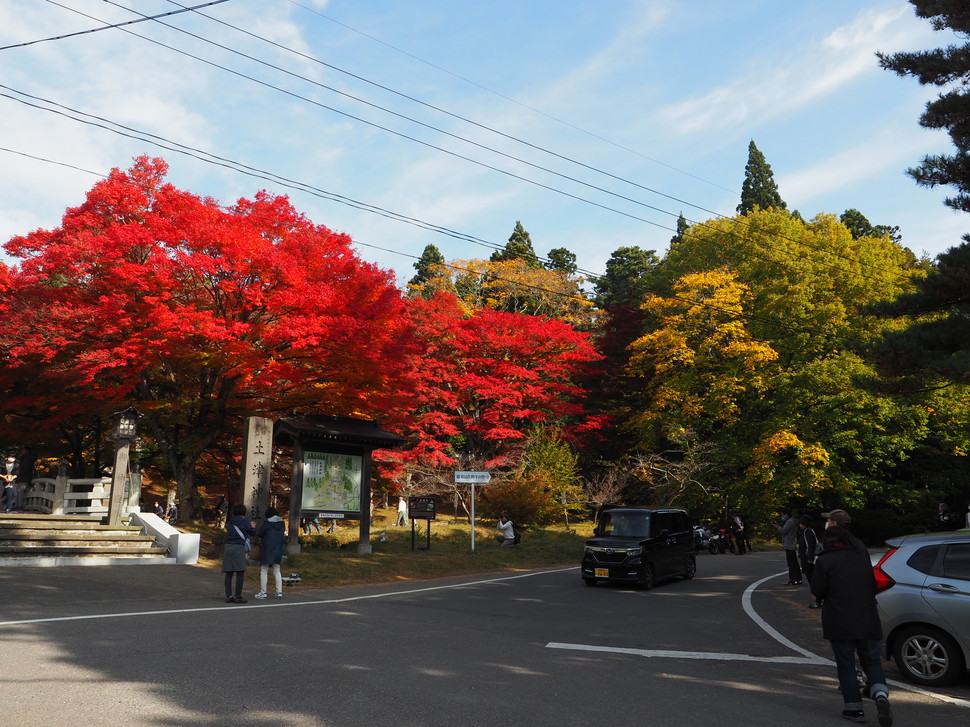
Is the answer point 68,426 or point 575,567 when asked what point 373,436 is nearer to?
point 575,567

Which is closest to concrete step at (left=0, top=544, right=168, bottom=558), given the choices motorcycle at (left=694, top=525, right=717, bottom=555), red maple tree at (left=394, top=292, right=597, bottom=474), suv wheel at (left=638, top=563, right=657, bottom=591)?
suv wheel at (left=638, top=563, right=657, bottom=591)

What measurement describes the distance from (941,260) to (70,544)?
60.4ft

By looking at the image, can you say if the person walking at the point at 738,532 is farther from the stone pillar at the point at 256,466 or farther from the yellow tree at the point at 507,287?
the stone pillar at the point at 256,466

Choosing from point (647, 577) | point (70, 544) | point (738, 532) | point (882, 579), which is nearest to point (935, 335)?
point (882, 579)

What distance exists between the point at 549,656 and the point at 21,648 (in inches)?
225

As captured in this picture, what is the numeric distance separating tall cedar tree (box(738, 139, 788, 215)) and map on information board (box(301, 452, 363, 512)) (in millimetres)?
39554

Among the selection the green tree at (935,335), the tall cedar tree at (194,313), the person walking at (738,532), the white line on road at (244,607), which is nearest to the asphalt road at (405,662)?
the white line on road at (244,607)

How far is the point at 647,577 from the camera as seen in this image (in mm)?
16531

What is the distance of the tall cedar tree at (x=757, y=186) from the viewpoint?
51141mm

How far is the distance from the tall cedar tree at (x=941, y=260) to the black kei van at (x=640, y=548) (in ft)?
21.9

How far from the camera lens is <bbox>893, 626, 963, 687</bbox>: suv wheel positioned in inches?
287

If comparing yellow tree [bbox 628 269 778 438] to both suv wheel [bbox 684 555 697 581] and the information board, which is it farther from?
the information board

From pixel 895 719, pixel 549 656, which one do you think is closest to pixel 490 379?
pixel 549 656

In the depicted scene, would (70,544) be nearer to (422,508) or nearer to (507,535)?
(422,508)
